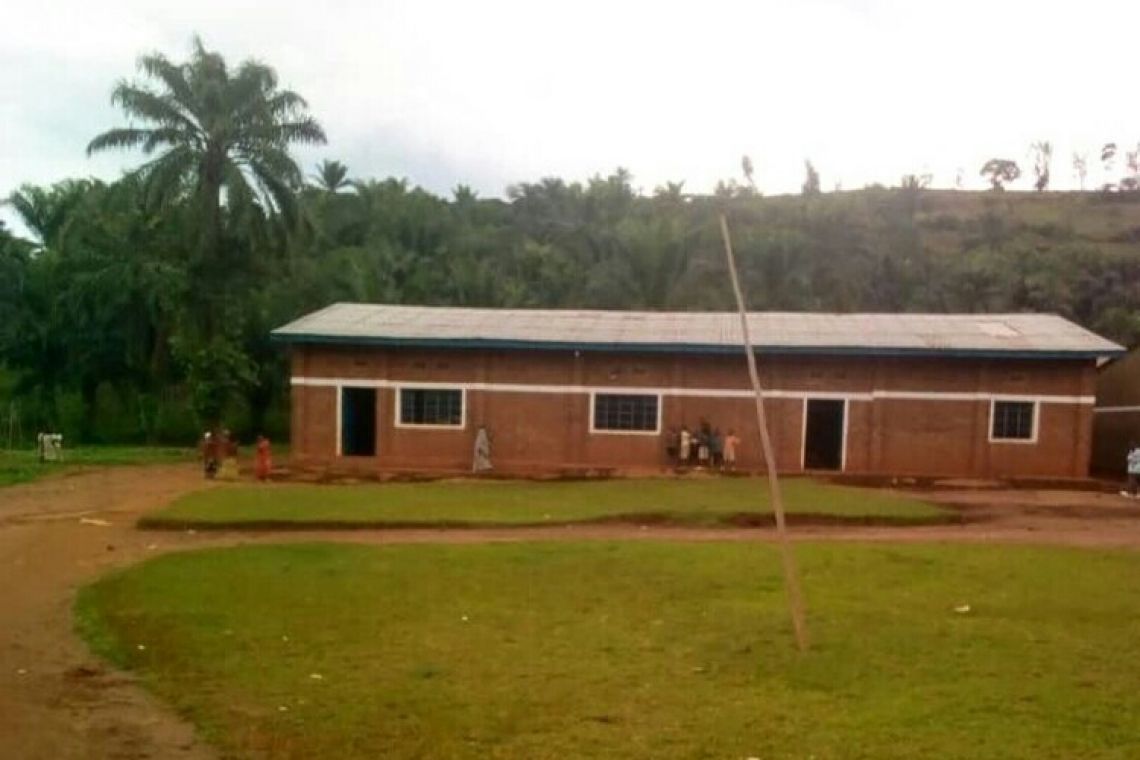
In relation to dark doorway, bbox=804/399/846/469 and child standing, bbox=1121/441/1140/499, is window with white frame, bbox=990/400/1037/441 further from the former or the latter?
dark doorway, bbox=804/399/846/469

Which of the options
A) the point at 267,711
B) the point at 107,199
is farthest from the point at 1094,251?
the point at 267,711

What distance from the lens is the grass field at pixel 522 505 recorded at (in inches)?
893

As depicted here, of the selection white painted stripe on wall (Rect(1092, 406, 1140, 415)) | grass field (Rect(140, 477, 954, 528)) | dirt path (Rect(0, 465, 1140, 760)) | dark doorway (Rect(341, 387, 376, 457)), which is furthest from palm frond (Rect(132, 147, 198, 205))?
white painted stripe on wall (Rect(1092, 406, 1140, 415))

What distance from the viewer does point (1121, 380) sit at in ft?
117

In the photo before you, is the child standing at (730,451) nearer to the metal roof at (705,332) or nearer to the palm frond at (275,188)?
the metal roof at (705,332)

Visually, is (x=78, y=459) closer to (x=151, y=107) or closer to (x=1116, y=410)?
(x=151, y=107)

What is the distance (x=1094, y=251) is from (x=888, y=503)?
38.4 m

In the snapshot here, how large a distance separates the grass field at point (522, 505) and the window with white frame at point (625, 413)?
382 centimetres

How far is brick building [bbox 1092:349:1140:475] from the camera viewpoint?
3441 cm

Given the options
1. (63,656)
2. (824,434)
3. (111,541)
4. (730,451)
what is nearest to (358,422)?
Answer: (730,451)

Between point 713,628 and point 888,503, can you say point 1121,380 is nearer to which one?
point 888,503

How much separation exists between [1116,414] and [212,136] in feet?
98.3

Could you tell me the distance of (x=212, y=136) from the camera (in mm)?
42688

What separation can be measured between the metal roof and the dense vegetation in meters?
7.92
